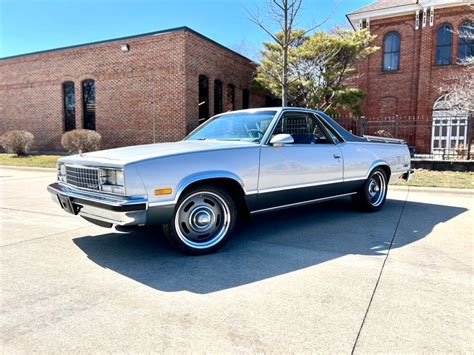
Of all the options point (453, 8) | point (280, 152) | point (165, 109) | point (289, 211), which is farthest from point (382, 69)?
point (280, 152)

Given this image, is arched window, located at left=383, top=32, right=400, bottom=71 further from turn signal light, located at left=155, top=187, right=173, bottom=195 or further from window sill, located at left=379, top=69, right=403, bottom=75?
turn signal light, located at left=155, top=187, right=173, bottom=195

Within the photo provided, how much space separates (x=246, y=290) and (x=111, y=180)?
1686 mm

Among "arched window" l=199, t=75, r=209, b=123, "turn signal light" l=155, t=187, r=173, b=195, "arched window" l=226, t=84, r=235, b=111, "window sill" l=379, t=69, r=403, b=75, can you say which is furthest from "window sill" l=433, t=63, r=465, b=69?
"turn signal light" l=155, t=187, r=173, b=195

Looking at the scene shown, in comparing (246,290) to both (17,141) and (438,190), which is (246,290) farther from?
(17,141)

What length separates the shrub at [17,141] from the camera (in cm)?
1680

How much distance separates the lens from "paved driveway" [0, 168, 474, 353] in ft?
7.84

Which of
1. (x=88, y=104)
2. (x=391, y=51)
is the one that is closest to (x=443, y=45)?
(x=391, y=51)

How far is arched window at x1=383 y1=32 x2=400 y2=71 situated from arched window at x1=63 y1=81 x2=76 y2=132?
57.1 feet

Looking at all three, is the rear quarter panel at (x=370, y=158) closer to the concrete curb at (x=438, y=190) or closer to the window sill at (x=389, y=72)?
the concrete curb at (x=438, y=190)

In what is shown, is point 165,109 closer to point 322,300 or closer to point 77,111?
point 77,111

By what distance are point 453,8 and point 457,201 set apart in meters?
17.1

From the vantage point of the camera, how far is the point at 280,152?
4.53 m

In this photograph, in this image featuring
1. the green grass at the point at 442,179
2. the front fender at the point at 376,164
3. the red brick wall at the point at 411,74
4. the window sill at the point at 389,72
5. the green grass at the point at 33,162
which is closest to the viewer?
the front fender at the point at 376,164

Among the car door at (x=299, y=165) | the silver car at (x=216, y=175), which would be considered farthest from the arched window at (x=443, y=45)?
the car door at (x=299, y=165)
